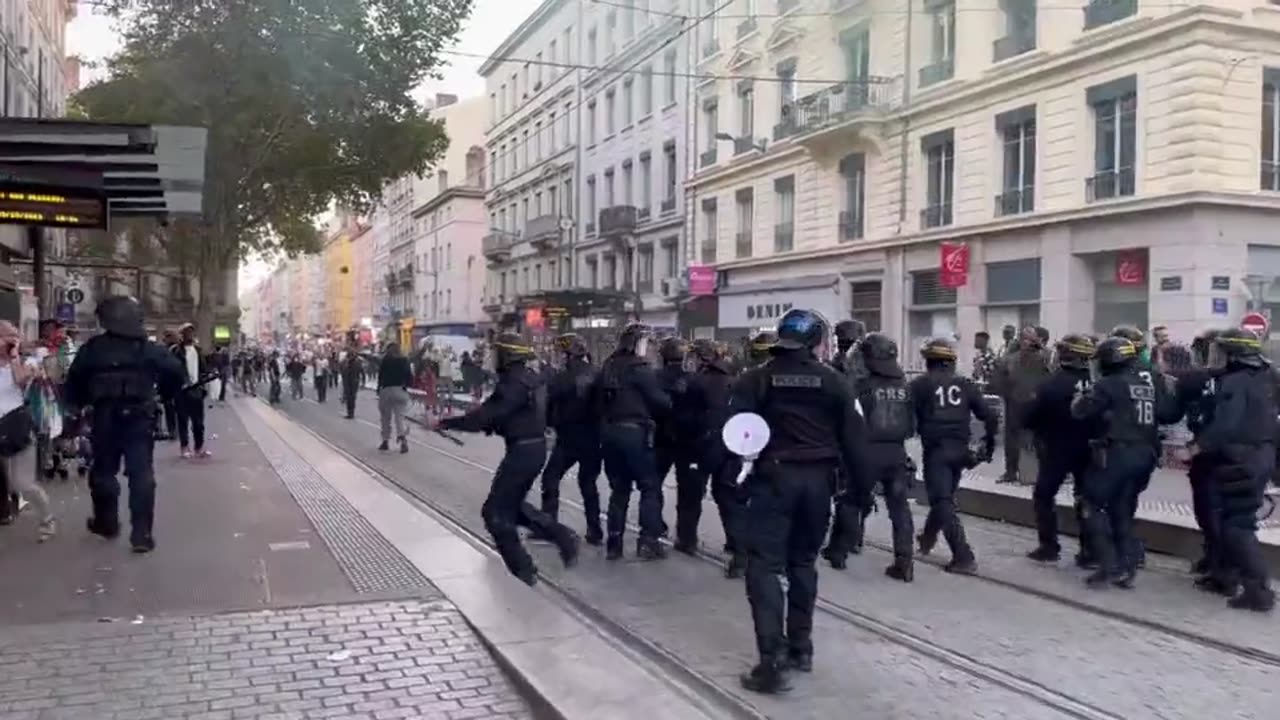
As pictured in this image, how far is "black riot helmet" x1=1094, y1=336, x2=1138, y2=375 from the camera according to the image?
8242 mm

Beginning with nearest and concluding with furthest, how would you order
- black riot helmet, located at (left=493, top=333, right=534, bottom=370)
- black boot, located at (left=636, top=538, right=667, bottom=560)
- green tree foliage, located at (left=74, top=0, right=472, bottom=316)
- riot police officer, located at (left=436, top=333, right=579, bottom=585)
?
1. riot police officer, located at (left=436, top=333, right=579, bottom=585)
2. black riot helmet, located at (left=493, top=333, right=534, bottom=370)
3. black boot, located at (left=636, top=538, right=667, bottom=560)
4. green tree foliage, located at (left=74, top=0, right=472, bottom=316)

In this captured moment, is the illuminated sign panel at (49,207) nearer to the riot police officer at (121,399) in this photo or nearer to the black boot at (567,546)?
the riot police officer at (121,399)

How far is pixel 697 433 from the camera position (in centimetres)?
935

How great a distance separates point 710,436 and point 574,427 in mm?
1206

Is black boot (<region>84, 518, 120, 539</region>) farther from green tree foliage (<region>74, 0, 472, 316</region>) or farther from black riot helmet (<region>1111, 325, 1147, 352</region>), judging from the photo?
green tree foliage (<region>74, 0, 472, 316</region>)

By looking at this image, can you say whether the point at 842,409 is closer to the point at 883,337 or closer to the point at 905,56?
the point at 883,337

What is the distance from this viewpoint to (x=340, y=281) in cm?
12788

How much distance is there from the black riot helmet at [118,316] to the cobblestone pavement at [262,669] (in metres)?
2.74

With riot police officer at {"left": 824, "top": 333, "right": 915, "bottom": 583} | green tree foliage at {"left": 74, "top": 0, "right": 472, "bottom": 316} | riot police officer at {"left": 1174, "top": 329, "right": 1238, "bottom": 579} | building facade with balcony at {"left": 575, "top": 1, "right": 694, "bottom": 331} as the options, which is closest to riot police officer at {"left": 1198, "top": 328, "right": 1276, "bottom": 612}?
riot police officer at {"left": 1174, "top": 329, "right": 1238, "bottom": 579}

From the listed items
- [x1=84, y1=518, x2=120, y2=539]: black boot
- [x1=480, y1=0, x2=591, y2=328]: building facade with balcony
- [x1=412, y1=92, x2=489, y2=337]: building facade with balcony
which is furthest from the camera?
[x1=412, y1=92, x2=489, y2=337]: building facade with balcony

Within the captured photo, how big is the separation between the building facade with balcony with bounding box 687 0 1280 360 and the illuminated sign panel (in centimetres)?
1727

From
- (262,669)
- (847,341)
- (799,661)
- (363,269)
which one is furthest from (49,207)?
(363,269)

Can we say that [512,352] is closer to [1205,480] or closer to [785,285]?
[1205,480]

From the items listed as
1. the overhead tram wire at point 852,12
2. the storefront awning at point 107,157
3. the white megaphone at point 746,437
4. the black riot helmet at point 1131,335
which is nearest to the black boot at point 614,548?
the white megaphone at point 746,437
